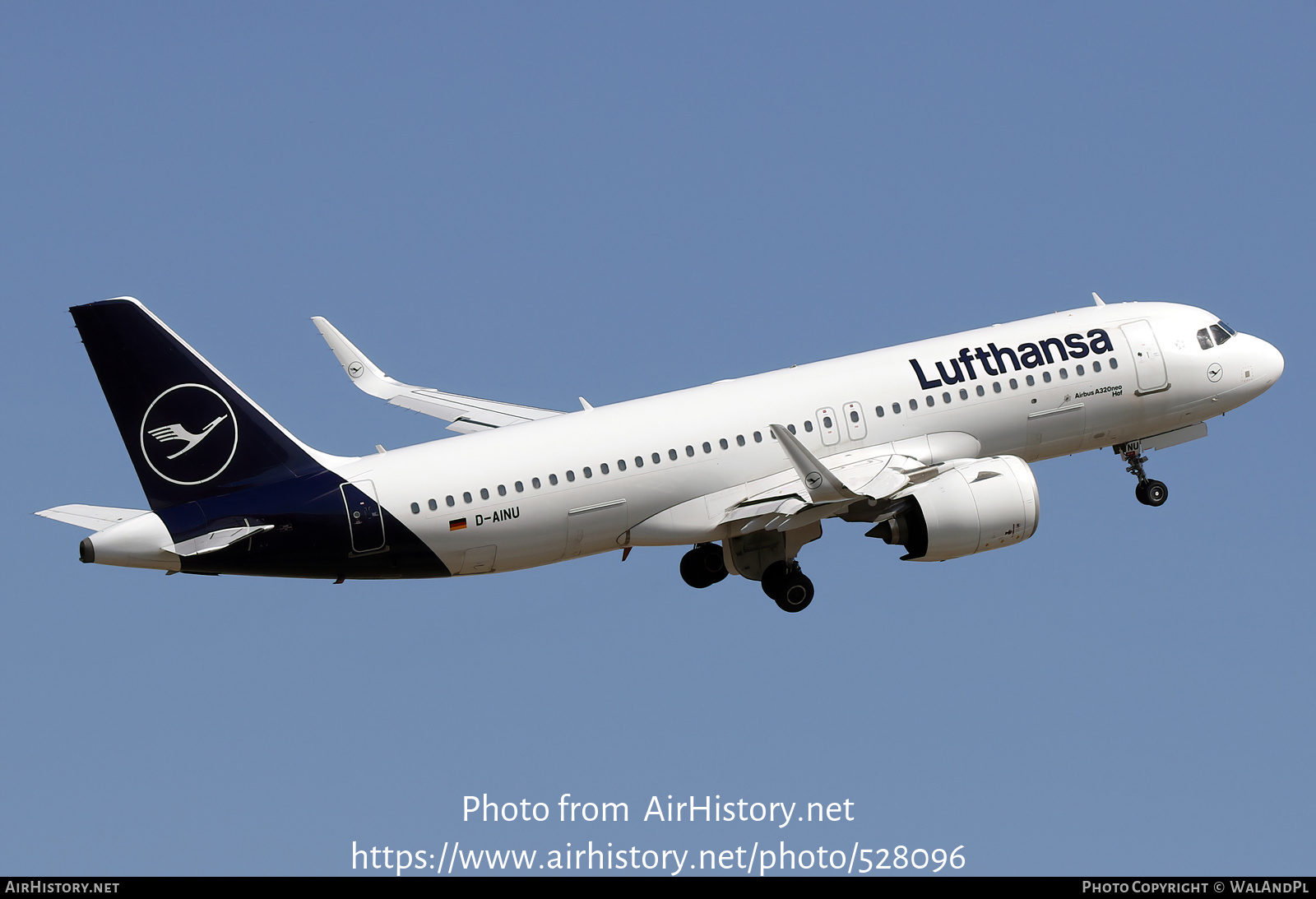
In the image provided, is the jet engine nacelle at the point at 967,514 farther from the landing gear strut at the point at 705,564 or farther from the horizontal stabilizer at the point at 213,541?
the horizontal stabilizer at the point at 213,541

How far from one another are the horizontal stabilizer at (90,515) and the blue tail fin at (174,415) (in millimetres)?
780

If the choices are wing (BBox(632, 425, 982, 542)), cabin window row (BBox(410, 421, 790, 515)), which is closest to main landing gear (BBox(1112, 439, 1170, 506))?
wing (BBox(632, 425, 982, 542))

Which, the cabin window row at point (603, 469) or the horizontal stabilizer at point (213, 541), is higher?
the cabin window row at point (603, 469)

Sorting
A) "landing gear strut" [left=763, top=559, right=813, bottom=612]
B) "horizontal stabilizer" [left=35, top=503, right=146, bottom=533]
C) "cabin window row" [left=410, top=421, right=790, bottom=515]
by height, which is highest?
"cabin window row" [left=410, top=421, right=790, bottom=515]

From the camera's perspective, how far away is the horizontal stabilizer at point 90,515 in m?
43.1

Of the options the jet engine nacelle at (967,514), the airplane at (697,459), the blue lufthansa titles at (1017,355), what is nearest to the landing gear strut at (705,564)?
the airplane at (697,459)

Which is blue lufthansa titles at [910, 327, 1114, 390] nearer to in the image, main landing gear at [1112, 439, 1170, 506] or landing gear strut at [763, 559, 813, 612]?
main landing gear at [1112, 439, 1170, 506]

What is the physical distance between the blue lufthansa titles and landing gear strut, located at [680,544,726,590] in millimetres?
7928

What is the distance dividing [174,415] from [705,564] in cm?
1594

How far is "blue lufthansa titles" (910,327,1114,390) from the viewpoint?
48562 millimetres

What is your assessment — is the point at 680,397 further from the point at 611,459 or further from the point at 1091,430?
the point at 1091,430

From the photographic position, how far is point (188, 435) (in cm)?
4344

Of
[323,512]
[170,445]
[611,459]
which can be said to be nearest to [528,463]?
[611,459]

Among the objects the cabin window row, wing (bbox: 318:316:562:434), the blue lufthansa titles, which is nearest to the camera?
the cabin window row
